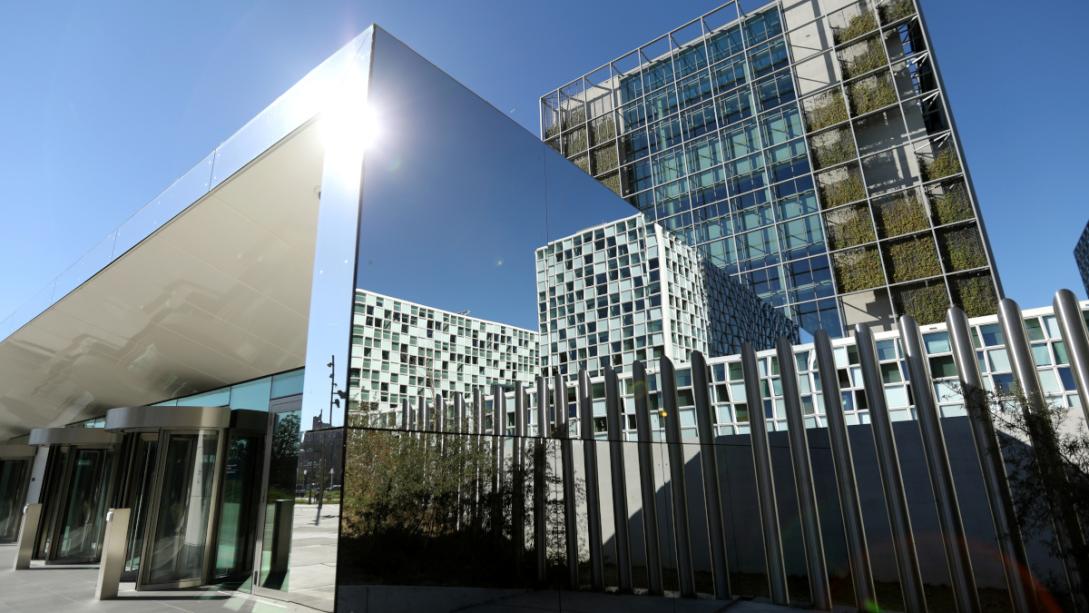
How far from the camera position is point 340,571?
3.42 metres

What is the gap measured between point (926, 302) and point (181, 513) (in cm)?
2383

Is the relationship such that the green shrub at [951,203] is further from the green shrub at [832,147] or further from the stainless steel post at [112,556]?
the stainless steel post at [112,556]

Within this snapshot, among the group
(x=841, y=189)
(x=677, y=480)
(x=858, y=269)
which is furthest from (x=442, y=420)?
(x=841, y=189)

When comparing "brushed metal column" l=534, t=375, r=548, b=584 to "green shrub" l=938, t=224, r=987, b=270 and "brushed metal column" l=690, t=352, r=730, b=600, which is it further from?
"green shrub" l=938, t=224, r=987, b=270

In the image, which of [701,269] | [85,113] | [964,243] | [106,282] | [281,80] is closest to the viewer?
[281,80]

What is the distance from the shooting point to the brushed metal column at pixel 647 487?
5.95m

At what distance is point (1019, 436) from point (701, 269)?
4.74 m

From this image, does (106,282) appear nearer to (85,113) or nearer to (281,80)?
(85,113)

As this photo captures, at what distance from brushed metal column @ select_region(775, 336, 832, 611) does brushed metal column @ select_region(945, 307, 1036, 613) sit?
1886mm

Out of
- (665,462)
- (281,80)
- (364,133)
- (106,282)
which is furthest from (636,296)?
(106,282)

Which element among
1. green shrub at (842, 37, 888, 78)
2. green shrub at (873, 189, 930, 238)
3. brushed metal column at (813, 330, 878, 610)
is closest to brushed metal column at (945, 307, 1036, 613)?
brushed metal column at (813, 330, 878, 610)

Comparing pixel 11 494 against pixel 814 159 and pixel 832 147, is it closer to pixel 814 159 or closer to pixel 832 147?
pixel 814 159

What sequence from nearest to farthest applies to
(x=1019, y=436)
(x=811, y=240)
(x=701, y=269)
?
(x=1019, y=436) < (x=701, y=269) < (x=811, y=240)

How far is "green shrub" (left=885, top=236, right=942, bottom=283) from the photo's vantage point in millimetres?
21578
